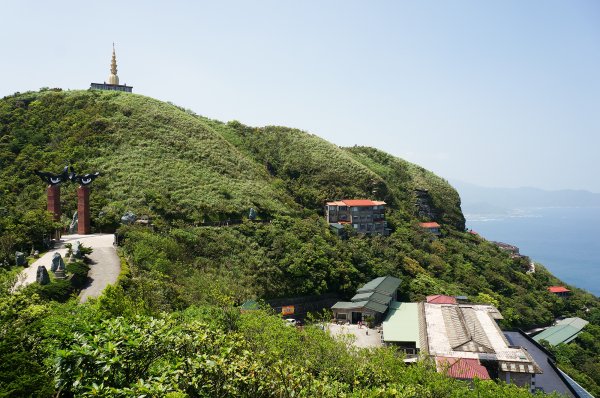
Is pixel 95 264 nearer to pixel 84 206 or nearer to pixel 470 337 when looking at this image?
pixel 84 206

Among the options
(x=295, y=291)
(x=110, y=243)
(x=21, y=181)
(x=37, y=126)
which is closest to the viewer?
(x=110, y=243)

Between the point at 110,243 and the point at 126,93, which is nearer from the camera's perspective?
the point at 110,243

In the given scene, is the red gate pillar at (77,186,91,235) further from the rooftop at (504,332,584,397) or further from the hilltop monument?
the rooftop at (504,332,584,397)

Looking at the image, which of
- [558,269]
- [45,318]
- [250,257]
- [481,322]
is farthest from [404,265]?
[558,269]

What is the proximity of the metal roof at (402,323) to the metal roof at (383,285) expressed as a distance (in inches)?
46.8

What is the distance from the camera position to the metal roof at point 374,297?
35.2 meters

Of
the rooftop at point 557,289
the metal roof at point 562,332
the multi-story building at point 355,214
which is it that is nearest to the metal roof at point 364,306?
the multi-story building at point 355,214

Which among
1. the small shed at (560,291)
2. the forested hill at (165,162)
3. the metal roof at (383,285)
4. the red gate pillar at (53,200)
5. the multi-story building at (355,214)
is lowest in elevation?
the small shed at (560,291)

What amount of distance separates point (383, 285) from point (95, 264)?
23685mm

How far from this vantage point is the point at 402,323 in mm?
31828

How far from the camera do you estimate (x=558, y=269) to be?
554 ft

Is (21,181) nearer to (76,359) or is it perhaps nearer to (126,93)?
(126,93)

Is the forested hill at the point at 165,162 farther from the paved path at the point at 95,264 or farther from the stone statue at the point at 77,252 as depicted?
the stone statue at the point at 77,252

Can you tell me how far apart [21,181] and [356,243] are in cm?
3342
